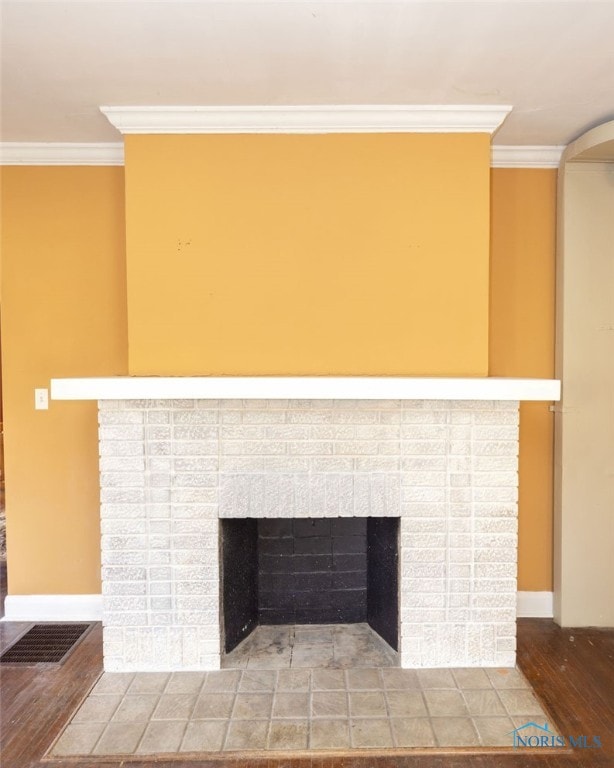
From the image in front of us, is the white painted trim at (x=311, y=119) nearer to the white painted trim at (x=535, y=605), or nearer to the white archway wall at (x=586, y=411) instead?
the white archway wall at (x=586, y=411)

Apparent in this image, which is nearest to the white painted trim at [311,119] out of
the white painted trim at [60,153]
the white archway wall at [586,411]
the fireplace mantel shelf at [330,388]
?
the white painted trim at [60,153]

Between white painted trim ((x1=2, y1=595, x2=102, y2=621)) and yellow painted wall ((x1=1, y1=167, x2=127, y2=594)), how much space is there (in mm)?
46

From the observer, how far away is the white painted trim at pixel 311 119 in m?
2.32

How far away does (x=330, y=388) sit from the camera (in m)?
2.15

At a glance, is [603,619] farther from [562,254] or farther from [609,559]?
[562,254]

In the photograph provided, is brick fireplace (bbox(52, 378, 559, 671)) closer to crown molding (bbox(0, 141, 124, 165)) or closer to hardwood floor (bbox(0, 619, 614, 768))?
hardwood floor (bbox(0, 619, 614, 768))

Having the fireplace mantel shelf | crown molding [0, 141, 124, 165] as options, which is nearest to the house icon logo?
the fireplace mantel shelf

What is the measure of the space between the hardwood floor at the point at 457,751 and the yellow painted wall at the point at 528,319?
42 centimetres

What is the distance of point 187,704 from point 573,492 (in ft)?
6.84

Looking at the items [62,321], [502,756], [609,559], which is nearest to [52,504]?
[62,321]

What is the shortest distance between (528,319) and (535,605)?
153 cm

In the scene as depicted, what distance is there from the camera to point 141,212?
239cm

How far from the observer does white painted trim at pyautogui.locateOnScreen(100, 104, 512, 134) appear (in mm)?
2318

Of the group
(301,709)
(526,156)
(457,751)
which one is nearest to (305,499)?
(301,709)
